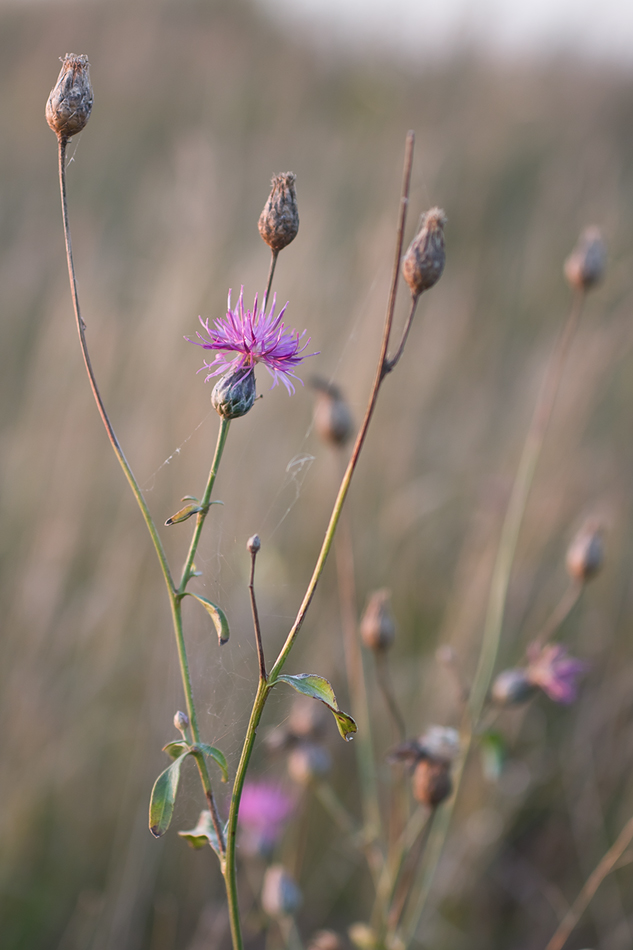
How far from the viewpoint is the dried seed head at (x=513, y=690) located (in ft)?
2.89

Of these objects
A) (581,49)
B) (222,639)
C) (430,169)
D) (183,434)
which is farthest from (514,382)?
(581,49)

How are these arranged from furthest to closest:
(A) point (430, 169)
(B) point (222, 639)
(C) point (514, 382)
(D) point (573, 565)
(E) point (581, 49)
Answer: (E) point (581, 49) < (A) point (430, 169) < (C) point (514, 382) < (D) point (573, 565) < (B) point (222, 639)

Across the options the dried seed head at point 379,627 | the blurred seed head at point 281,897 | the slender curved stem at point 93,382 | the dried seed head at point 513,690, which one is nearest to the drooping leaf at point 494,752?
the dried seed head at point 513,690

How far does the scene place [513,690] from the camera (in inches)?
34.8

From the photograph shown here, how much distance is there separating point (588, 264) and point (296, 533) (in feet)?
3.24

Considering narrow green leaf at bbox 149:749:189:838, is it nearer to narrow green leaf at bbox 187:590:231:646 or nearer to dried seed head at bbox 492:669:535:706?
narrow green leaf at bbox 187:590:231:646

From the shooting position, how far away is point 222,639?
0.48 m

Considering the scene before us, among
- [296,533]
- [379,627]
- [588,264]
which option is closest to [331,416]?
[379,627]

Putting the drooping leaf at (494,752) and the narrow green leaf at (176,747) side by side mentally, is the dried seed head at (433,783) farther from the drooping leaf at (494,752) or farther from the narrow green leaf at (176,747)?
the narrow green leaf at (176,747)

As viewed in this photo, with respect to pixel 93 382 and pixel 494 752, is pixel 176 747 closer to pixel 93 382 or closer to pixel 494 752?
pixel 93 382

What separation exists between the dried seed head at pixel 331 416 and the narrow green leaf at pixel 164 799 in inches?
22.3

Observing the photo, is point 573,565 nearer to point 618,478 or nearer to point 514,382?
point 618,478

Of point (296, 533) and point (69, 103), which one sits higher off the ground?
point (69, 103)

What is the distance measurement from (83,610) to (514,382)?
1.61 m
